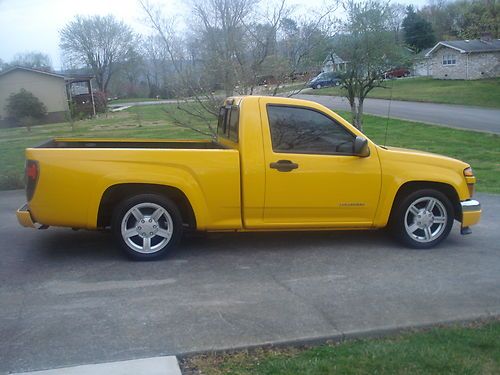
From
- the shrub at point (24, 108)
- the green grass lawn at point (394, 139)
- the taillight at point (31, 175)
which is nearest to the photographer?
the taillight at point (31, 175)

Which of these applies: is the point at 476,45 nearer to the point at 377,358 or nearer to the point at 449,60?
the point at 449,60

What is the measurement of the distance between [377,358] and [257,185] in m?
2.59

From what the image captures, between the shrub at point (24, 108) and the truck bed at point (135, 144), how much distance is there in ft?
83.0

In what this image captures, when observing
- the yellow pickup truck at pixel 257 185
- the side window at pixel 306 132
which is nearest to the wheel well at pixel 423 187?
the yellow pickup truck at pixel 257 185

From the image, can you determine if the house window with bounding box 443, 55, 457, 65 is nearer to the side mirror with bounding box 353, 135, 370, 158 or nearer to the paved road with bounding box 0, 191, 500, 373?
the paved road with bounding box 0, 191, 500, 373

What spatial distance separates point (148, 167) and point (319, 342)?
264 centimetres

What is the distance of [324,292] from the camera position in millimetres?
5016

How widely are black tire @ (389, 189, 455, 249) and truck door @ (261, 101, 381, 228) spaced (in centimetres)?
36

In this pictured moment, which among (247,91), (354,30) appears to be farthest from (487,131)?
(247,91)

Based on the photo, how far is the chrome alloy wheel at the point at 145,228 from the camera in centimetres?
584

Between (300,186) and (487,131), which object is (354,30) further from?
(300,186)

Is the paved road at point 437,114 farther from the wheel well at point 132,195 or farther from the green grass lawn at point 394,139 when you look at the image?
the wheel well at point 132,195

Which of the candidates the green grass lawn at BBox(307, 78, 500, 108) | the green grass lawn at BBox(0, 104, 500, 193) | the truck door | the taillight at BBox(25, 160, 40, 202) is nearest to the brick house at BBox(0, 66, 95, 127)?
the green grass lawn at BBox(0, 104, 500, 193)

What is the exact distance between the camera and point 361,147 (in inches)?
242
